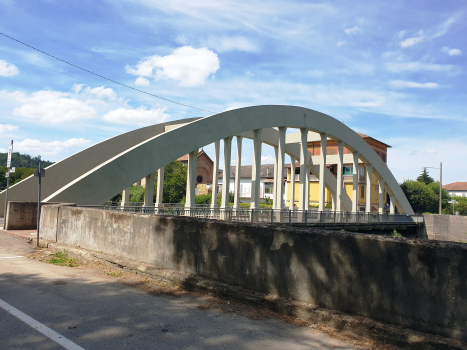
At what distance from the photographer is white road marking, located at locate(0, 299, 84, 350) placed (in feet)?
11.3

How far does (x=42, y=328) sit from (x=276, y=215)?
1649 centimetres

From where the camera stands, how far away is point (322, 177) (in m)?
28.6

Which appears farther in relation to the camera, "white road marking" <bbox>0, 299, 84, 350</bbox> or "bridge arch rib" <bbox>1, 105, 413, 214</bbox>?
"bridge arch rib" <bbox>1, 105, 413, 214</bbox>

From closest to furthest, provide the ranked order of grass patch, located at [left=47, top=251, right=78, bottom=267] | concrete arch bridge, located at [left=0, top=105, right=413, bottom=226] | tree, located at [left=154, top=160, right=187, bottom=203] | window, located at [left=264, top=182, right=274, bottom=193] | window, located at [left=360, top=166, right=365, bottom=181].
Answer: grass patch, located at [left=47, top=251, right=78, bottom=267]
concrete arch bridge, located at [left=0, top=105, right=413, bottom=226]
tree, located at [left=154, top=160, right=187, bottom=203]
window, located at [left=360, top=166, right=365, bottom=181]
window, located at [left=264, top=182, right=274, bottom=193]

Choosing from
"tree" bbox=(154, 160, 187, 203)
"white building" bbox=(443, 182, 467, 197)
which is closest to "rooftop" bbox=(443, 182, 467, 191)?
"white building" bbox=(443, 182, 467, 197)

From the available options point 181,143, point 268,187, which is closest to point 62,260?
point 181,143

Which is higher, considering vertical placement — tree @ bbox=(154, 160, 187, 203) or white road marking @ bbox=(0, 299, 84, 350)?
tree @ bbox=(154, 160, 187, 203)

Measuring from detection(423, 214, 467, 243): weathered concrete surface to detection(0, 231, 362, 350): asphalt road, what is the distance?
28076 millimetres

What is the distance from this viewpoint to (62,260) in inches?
310

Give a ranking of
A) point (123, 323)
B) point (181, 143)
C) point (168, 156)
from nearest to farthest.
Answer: point (123, 323), point (168, 156), point (181, 143)

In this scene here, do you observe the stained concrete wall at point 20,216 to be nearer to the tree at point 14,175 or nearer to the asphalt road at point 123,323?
the asphalt road at point 123,323

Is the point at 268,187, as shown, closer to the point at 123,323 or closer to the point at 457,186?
the point at 123,323

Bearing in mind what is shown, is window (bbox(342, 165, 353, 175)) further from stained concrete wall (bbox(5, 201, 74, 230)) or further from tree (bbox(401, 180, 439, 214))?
stained concrete wall (bbox(5, 201, 74, 230))

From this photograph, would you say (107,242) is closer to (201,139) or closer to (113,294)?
(113,294)
